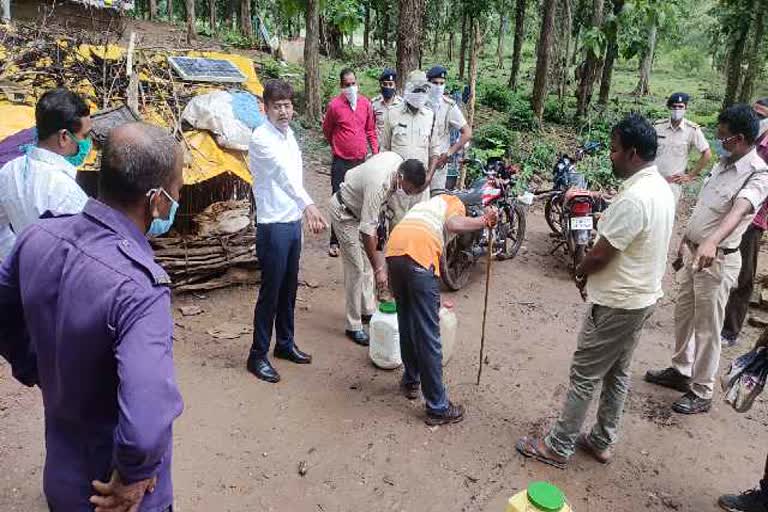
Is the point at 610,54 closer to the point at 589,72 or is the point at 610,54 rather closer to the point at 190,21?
the point at 589,72

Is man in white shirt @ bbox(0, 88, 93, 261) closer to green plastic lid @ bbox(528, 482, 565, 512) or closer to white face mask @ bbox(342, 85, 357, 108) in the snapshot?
green plastic lid @ bbox(528, 482, 565, 512)

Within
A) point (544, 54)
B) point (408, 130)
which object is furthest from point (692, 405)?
point (544, 54)

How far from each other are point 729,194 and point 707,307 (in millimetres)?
796

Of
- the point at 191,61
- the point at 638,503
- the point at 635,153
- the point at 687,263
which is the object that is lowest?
the point at 638,503

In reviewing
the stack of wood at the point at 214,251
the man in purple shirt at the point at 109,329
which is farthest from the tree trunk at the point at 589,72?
the man in purple shirt at the point at 109,329

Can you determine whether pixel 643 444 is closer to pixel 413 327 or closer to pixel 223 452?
pixel 413 327

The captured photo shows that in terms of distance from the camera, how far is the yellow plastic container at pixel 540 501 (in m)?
2.36

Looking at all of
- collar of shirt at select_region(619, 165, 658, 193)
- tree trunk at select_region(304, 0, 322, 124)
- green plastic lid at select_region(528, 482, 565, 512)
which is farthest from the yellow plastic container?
tree trunk at select_region(304, 0, 322, 124)

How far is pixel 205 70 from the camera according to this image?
607cm

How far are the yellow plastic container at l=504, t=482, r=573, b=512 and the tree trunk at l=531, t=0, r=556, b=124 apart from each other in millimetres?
11469

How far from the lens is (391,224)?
5.93 meters

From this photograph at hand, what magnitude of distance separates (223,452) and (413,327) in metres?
1.41

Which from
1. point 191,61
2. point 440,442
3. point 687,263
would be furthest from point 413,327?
point 191,61

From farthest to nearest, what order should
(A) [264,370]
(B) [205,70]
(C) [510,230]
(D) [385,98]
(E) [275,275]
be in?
1. (C) [510,230]
2. (D) [385,98]
3. (B) [205,70]
4. (A) [264,370]
5. (E) [275,275]
